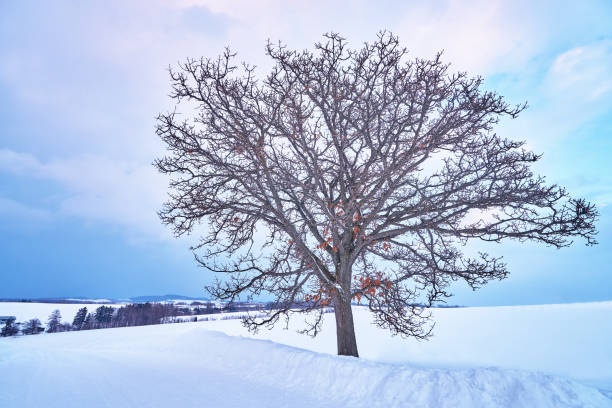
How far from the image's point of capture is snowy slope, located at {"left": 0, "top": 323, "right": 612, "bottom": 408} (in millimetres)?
4526

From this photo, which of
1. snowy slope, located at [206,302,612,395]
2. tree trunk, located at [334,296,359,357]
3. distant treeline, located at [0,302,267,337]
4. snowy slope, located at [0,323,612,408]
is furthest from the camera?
distant treeline, located at [0,302,267,337]

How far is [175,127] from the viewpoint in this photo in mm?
8758

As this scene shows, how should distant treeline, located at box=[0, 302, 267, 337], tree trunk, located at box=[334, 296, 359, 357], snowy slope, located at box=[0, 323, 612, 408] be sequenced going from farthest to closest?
1. distant treeline, located at box=[0, 302, 267, 337]
2. tree trunk, located at box=[334, 296, 359, 357]
3. snowy slope, located at box=[0, 323, 612, 408]

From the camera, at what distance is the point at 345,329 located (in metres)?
8.80

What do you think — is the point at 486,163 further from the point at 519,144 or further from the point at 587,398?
the point at 587,398

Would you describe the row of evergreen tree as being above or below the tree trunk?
below

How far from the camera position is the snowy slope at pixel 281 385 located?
453 cm

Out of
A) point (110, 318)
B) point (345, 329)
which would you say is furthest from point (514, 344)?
point (110, 318)

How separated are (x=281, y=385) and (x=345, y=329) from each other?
3.30 m

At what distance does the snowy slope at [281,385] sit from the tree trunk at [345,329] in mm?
1954

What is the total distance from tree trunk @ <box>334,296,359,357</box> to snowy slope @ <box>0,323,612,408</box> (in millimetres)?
1954

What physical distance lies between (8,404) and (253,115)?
8.28 meters

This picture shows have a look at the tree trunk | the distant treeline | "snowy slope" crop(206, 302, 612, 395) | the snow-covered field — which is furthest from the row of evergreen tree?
the tree trunk

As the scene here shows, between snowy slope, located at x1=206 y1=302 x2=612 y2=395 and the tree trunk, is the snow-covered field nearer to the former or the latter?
snowy slope, located at x1=206 y1=302 x2=612 y2=395
